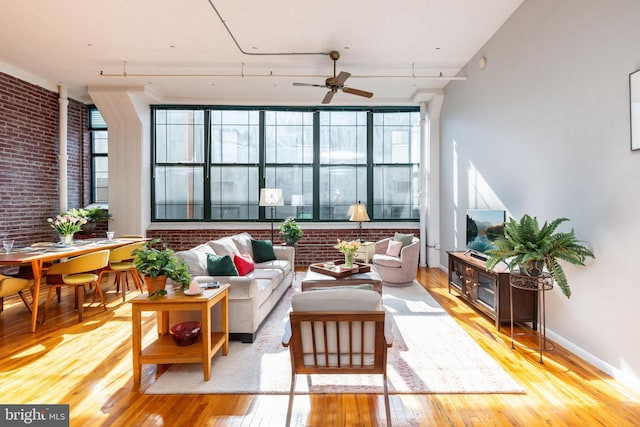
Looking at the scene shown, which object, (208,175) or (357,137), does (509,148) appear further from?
(208,175)

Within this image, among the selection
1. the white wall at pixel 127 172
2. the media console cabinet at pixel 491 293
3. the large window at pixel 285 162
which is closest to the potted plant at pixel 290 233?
the large window at pixel 285 162

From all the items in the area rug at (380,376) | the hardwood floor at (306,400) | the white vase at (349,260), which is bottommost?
the hardwood floor at (306,400)

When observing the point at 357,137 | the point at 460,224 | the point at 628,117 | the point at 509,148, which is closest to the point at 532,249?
the point at 628,117

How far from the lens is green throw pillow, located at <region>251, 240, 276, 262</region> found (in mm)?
5393

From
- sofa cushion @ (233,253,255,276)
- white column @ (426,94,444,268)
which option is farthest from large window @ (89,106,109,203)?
white column @ (426,94,444,268)

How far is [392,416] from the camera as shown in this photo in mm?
2297

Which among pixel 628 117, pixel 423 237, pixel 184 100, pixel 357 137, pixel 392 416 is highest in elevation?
pixel 184 100

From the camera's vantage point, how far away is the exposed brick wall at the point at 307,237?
7.59m

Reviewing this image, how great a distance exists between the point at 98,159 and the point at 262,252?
492 centimetres

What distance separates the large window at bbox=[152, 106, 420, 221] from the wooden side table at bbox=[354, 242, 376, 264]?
1.23 metres

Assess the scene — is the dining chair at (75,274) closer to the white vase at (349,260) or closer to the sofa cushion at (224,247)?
the sofa cushion at (224,247)

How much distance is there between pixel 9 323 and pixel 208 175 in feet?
14.2

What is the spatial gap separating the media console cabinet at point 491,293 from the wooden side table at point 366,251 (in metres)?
1.88

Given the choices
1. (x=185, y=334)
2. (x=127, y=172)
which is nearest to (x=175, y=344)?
(x=185, y=334)
